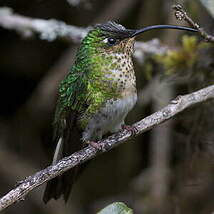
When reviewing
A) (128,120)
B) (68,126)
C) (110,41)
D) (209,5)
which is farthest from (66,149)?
(128,120)

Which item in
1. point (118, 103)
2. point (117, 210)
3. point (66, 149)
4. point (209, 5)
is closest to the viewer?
point (117, 210)

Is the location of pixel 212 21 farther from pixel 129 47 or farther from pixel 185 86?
pixel 129 47

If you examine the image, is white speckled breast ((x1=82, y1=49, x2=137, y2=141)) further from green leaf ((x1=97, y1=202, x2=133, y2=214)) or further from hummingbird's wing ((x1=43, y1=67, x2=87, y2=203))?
green leaf ((x1=97, y1=202, x2=133, y2=214))

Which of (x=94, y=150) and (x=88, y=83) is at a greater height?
(x=88, y=83)

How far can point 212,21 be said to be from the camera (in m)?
3.78

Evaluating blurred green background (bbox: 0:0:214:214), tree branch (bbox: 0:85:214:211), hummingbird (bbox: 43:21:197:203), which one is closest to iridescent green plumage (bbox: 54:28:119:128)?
hummingbird (bbox: 43:21:197:203)

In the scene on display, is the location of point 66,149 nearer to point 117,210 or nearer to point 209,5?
point 117,210

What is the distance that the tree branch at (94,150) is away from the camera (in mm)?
2180

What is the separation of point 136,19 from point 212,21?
105cm

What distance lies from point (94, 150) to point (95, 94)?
1.14ft

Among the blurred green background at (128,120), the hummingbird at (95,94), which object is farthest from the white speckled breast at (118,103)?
the blurred green background at (128,120)

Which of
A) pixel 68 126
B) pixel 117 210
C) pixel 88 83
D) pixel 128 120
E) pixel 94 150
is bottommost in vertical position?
pixel 117 210

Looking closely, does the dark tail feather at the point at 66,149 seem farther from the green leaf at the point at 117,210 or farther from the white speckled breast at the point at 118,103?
the green leaf at the point at 117,210

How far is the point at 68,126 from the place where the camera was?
290cm
